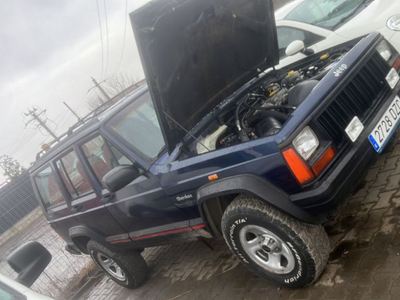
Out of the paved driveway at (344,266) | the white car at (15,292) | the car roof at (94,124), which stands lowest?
the paved driveway at (344,266)

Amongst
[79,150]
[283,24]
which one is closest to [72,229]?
[79,150]

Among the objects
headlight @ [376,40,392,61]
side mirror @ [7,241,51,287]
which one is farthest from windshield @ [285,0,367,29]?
side mirror @ [7,241,51,287]

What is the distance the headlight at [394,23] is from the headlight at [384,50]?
104 centimetres

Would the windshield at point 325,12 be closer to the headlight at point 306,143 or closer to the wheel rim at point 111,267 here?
the headlight at point 306,143

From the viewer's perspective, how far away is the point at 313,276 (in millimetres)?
2463

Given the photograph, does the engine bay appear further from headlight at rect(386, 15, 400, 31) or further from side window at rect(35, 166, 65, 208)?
side window at rect(35, 166, 65, 208)

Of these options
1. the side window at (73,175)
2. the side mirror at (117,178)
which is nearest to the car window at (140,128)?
the side mirror at (117,178)

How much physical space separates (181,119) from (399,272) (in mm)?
1989

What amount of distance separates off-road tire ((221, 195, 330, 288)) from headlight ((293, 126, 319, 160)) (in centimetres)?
48

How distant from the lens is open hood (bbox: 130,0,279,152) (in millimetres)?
2357

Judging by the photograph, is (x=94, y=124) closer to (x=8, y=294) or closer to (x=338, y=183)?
(x=8, y=294)

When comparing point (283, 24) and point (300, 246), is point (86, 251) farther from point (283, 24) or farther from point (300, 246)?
point (283, 24)

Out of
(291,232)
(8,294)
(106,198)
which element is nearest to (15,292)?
(8,294)

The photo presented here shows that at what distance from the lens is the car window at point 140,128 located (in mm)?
3236
